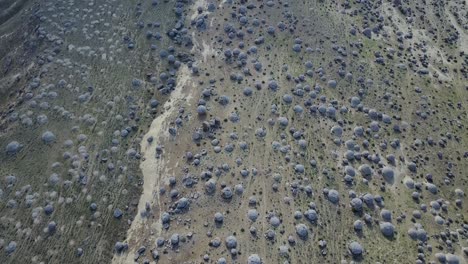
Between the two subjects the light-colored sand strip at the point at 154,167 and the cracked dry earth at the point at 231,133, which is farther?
the light-colored sand strip at the point at 154,167

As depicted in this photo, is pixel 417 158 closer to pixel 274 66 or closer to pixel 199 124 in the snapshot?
pixel 274 66

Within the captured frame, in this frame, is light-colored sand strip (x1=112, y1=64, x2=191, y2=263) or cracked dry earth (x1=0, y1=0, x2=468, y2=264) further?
light-colored sand strip (x1=112, y1=64, x2=191, y2=263)

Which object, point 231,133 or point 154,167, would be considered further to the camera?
point 231,133

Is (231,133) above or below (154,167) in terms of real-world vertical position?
above
